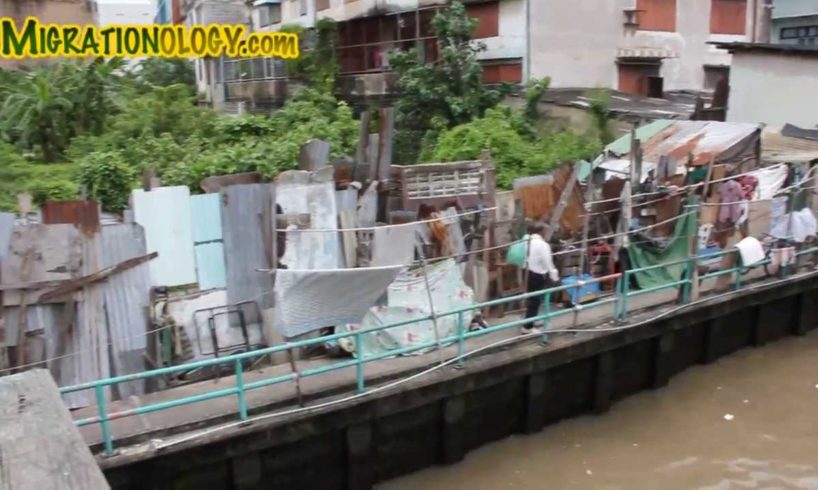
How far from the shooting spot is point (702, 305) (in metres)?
10.3

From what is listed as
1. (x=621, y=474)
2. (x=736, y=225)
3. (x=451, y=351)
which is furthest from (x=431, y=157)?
(x=621, y=474)

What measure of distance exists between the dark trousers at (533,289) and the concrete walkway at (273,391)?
307 millimetres

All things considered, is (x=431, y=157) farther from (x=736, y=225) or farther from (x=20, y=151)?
(x=20, y=151)

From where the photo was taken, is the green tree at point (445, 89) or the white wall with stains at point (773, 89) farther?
the green tree at point (445, 89)

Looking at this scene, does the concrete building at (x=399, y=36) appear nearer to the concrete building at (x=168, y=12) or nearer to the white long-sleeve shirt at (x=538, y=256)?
the white long-sleeve shirt at (x=538, y=256)

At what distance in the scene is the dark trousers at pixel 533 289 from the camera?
8938 millimetres

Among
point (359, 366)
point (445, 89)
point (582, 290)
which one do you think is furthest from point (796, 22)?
point (359, 366)

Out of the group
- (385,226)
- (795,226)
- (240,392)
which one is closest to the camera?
(240,392)

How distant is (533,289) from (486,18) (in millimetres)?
12516

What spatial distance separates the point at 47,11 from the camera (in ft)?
90.3

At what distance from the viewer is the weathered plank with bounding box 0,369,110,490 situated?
162 cm

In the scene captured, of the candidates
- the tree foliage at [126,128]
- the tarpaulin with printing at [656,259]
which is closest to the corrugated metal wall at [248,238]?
the tree foliage at [126,128]

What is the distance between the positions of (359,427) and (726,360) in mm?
6736

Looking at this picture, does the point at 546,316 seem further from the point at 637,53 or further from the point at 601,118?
the point at 637,53
